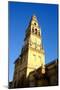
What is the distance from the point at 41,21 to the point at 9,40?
425mm

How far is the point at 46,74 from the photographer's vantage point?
253 cm

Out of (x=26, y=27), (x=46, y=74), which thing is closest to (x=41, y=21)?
(x=26, y=27)

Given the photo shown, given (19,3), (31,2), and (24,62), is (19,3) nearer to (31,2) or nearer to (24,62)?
(31,2)

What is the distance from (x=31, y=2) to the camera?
2.48m

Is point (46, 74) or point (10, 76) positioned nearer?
point (10, 76)

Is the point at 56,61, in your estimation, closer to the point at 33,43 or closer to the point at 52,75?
the point at 52,75

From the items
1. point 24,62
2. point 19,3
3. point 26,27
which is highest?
point 19,3

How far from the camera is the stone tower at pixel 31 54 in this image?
7.95 ft

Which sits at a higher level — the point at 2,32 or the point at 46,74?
the point at 2,32

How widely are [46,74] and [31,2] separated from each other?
82 cm

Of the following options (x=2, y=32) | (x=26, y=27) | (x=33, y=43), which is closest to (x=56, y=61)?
(x=33, y=43)

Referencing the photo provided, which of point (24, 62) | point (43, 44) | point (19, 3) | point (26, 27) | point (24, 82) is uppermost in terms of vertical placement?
point (19, 3)

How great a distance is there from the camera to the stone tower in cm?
242

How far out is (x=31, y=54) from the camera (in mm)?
2471
